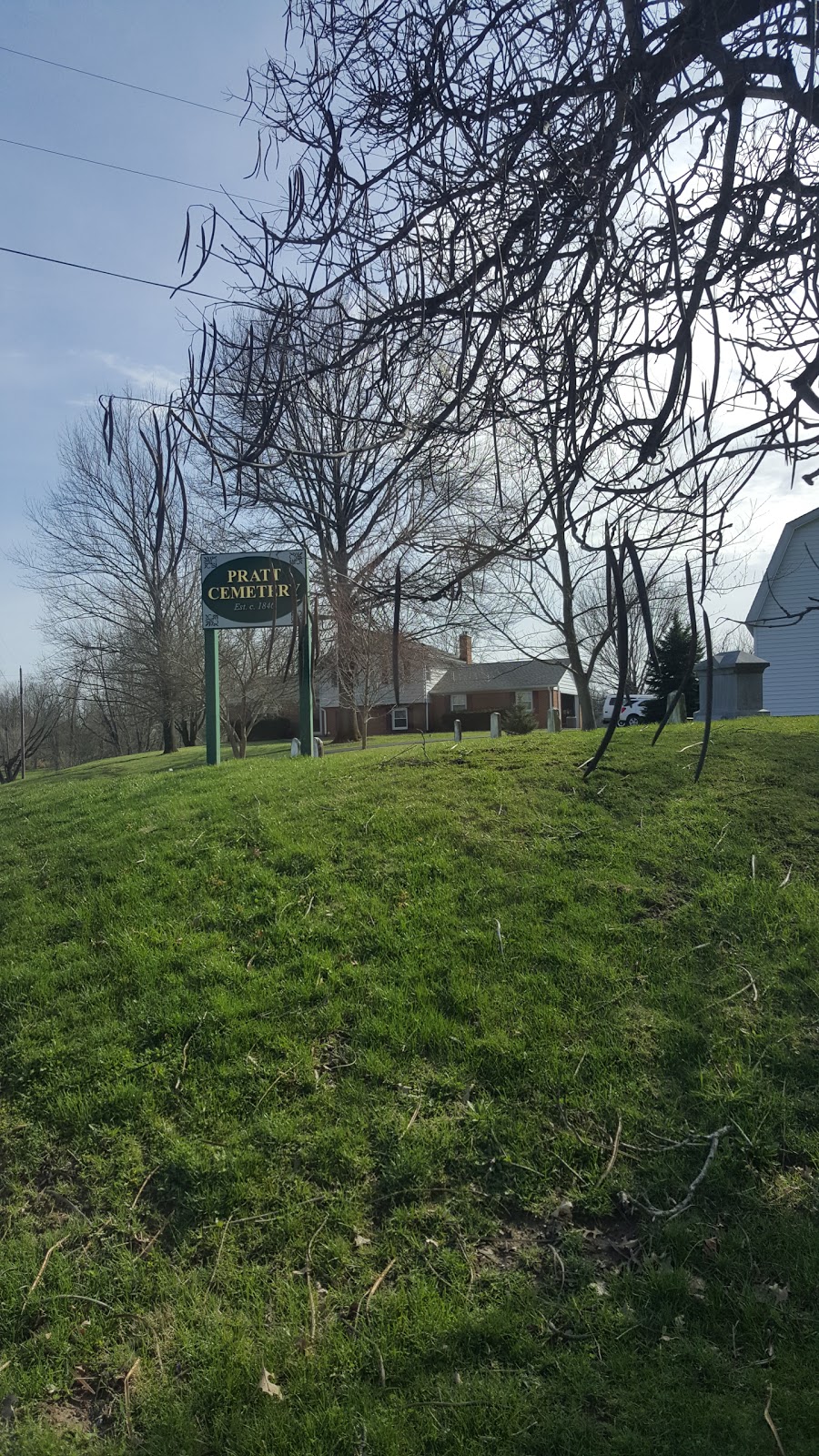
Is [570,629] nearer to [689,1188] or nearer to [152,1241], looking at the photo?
[689,1188]

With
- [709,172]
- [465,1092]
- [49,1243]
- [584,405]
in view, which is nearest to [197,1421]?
[49,1243]

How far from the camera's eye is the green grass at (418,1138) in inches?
112

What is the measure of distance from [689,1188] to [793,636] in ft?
55.4

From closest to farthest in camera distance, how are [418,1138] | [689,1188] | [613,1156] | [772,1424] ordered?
1. [772,1424]
2. [689,1188]
3. [613,1156]
4. [418,1138]

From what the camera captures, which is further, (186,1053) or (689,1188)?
(186,1053)

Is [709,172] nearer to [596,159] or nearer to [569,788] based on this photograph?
[596,159]

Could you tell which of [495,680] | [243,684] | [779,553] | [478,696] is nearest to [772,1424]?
[779,553]

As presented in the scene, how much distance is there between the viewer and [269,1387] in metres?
2.89

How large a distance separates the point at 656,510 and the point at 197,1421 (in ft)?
10.8

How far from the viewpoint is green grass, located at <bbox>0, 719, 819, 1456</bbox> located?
2857 millimetres

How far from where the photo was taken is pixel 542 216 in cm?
325

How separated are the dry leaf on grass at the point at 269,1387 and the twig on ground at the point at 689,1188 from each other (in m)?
1.51

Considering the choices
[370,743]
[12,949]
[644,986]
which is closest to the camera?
[644,986]

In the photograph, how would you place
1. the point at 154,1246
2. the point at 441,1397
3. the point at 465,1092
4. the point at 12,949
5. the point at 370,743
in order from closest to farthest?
the point at 441,1397 → the point at 154,1246 → the point at 465,1092 → the point at 12,949 → the point at 370,743
